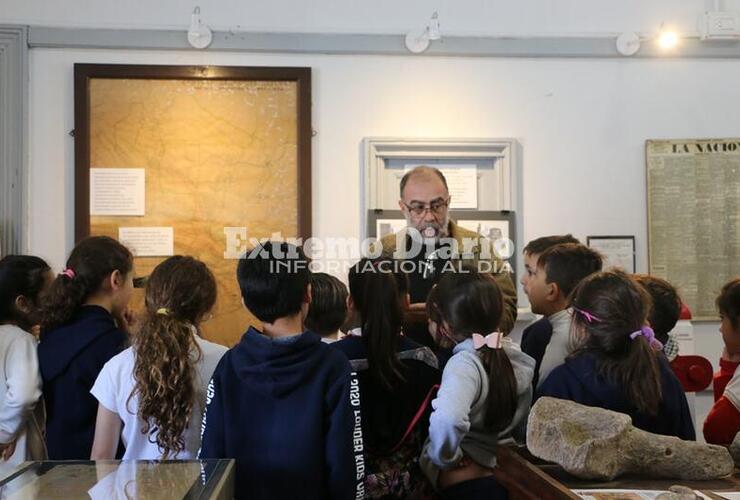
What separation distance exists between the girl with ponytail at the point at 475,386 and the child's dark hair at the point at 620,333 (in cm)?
22

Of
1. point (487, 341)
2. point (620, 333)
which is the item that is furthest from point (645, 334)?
point (487, 341)

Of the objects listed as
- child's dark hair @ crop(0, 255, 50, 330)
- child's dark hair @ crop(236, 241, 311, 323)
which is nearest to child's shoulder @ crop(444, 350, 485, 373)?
child's dark hair @ crop(236, 241, 311, 323)

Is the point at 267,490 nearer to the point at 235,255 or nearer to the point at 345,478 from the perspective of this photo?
the point at 345,478

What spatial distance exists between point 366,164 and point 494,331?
1.64 m

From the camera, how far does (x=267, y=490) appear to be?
1.47 metres

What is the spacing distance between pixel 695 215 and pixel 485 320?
2224 millimetres

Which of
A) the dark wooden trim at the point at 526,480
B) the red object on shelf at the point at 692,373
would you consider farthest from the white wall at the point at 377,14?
the dark wooden trim at the point at 526,480

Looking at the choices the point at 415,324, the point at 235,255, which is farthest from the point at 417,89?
the point at 415,324

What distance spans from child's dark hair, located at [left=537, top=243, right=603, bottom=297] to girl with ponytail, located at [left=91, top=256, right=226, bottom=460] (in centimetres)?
116

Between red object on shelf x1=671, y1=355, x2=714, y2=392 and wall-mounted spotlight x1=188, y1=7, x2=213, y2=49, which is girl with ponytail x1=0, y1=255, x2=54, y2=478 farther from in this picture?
red object on shelf x1=671, y1=355, x2=714, y2=392

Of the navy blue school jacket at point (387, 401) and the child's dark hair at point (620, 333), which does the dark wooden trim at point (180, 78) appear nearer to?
the navy blue school jacket at point (387, 401)

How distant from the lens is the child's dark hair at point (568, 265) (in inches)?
88.0

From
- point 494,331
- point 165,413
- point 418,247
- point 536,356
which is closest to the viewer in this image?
point 165,413

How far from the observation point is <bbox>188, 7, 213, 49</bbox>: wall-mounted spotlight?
3.24 meters
